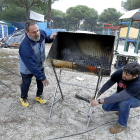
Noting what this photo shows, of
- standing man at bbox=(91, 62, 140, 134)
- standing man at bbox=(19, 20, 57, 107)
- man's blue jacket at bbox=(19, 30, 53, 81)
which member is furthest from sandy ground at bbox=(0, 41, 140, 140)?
man's blue jacket at bbox=(19, 30, 53, 81)

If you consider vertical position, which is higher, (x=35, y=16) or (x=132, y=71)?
(x=35, y=16)

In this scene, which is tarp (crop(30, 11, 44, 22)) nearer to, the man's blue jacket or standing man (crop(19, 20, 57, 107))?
standing man (crop(19, 20, 57, 107))

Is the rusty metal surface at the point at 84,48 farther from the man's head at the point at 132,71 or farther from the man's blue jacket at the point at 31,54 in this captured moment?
the man's head at the point at 132,71

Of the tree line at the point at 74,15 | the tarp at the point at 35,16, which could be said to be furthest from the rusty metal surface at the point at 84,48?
the tree line at the point at 74,15

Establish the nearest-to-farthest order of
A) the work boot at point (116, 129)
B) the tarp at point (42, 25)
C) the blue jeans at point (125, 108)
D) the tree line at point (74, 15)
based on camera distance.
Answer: the blue jeans at point (125, 108) < the work boot at point (116, 129) < the tarp at point (42, 25) < the tree line at point (74, 15)

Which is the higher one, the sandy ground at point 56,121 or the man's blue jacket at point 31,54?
the man's blue jacket at point 31,54

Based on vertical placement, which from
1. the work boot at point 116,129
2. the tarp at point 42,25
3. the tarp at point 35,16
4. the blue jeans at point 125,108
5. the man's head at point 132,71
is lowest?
the work boot at point 116,129

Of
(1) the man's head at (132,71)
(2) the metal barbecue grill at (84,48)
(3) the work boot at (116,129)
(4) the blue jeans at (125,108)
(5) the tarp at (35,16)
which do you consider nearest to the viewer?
(1) the man's head at (132,71)

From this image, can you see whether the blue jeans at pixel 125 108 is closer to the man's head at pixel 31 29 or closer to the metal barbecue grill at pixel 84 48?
the metal barbecue grill at pixel 84 48

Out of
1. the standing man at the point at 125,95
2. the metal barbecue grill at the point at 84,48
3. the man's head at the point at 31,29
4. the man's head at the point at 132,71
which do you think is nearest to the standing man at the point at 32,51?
the man's head at the point at 31,29

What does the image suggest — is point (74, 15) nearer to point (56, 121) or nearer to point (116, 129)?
point (56, 121)

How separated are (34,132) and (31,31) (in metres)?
1.62

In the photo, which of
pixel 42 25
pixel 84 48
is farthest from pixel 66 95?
pixel 42 25

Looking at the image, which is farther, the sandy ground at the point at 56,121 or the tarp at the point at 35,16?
the tarp at the point at 35,16
